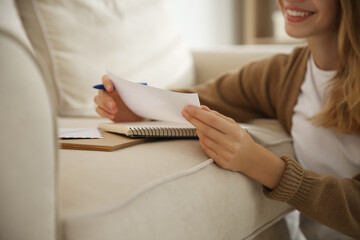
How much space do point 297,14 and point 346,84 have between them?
0.20m

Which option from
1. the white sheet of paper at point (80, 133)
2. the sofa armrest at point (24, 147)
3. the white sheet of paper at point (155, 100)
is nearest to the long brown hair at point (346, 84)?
the white sheet of paper at point (155, 100)

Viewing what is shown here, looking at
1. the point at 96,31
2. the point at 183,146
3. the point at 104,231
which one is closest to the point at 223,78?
the point at 96,31

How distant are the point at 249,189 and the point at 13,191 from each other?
41 cm

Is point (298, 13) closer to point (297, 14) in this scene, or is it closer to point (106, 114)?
point (297, 14)

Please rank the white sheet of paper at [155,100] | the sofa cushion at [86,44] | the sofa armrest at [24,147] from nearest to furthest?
1. the sofa armrest at [24,147]
2. the white sheet of paper at [155,100]
3. the sofa cushion at [86,44]

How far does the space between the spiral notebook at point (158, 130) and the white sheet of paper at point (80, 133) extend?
38mm

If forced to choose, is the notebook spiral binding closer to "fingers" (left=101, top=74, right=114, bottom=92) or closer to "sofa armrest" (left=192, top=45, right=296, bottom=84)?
"fingers" (left=101, top=74, right=114, bottom=92)

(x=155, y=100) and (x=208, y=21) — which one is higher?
(x=155, y=100)

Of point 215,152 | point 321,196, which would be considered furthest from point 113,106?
point 321,196

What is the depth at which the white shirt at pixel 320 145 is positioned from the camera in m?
0.85

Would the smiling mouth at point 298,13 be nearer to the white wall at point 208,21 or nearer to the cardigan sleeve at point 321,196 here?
the cardigan sleeve at point 321,196

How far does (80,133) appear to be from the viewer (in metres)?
0.69

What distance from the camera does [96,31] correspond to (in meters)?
1.11

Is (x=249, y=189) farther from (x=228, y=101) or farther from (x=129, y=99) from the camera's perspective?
(x=228, y=101)
